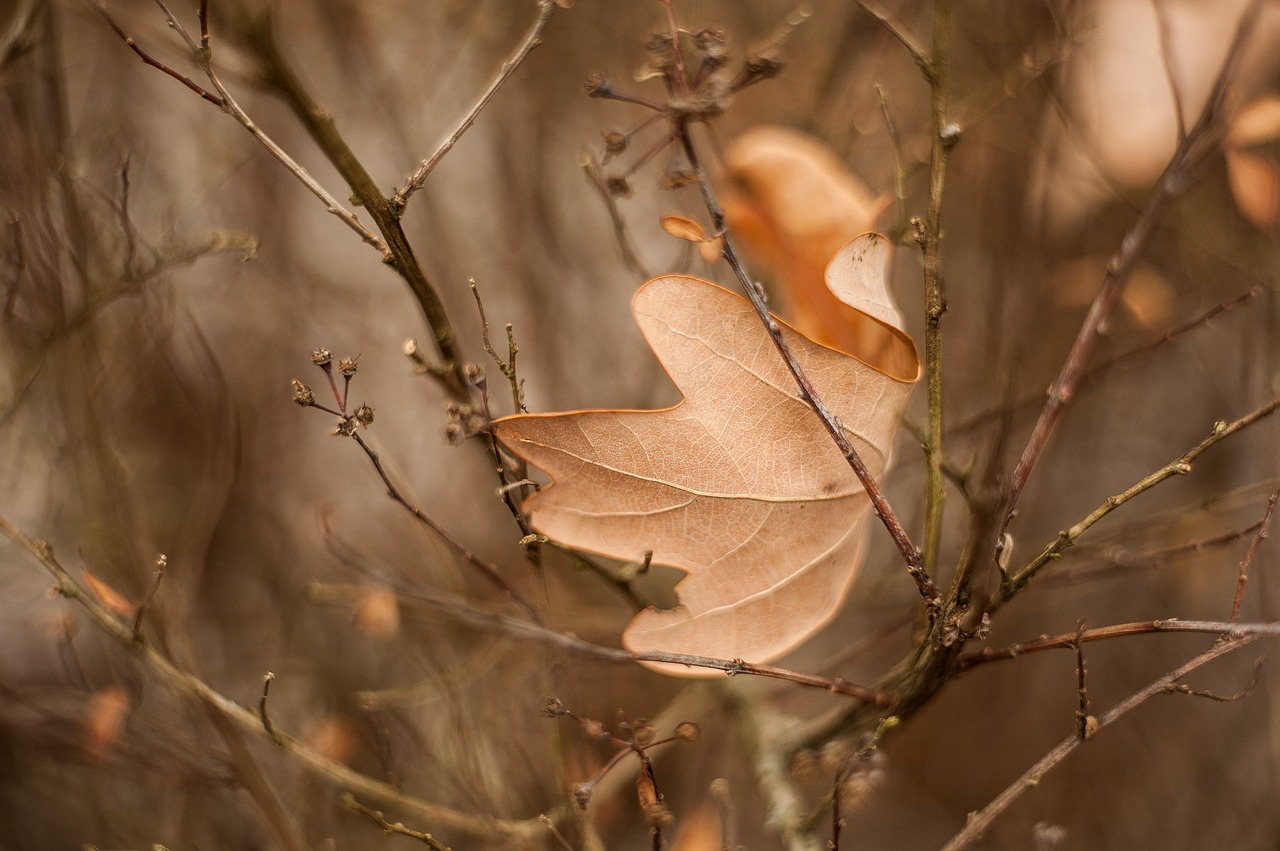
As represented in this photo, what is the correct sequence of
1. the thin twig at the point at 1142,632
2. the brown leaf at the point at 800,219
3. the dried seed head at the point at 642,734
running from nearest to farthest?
the thin twig at the point at 1142,632, the dried seed head at the point at 642,734, the brown leaf at the point at 800,219

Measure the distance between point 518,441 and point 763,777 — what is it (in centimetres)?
59

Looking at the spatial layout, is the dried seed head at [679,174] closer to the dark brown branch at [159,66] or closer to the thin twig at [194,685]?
the dark brown branch at [159,66]

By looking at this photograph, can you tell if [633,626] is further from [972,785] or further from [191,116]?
[191,116]

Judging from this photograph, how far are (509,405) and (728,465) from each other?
98 centimetres

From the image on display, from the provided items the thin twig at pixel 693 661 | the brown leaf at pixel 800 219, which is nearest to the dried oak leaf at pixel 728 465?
the thin twig at pixel 693 661

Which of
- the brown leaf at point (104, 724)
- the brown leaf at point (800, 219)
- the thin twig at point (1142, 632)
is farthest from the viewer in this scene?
the brown leaf at point (104, 724)

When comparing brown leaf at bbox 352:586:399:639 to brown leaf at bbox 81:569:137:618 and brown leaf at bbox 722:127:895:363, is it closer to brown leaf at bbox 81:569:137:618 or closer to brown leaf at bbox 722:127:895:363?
brown leaf at bbox 81:569:137:618

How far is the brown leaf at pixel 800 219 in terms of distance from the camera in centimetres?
77

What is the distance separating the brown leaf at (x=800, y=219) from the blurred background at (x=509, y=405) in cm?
20

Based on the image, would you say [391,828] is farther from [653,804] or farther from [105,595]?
[105,595]

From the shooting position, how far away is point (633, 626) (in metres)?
0.63

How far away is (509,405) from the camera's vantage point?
1.54m

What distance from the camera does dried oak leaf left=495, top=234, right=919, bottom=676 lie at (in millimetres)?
586

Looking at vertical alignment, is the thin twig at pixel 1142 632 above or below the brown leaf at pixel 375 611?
below
